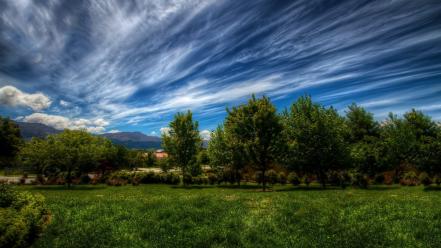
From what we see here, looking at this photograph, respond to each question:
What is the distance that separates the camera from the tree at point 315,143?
121ft

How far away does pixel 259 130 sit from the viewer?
37250mm

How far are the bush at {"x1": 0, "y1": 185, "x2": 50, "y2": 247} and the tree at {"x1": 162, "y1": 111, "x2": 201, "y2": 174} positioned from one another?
3237cm

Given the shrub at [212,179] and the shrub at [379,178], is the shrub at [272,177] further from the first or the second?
the shrub at [379,178]

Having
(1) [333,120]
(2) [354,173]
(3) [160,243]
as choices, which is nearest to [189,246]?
(3) [160,243]

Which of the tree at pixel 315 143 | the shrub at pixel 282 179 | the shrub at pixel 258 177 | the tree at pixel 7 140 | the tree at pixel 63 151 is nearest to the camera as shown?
the tree at pixel 315 143

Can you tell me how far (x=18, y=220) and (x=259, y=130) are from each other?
30.0 metres

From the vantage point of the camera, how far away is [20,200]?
13211 millimetres

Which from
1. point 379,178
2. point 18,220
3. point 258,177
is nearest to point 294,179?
point 258,177

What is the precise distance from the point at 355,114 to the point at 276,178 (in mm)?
27887

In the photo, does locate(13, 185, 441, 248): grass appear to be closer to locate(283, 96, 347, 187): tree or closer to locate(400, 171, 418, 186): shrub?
locate(283, 96, 347, 187): tree

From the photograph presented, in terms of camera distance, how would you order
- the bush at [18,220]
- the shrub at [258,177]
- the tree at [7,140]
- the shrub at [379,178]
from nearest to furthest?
the bush at [18,220], the shrub at [379,178], the shrub at [258,177], the tree at [7,140]

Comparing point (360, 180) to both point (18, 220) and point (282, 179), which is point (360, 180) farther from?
point (18, 220)

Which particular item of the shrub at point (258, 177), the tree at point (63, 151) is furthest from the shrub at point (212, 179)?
the tree at point (63, 151)

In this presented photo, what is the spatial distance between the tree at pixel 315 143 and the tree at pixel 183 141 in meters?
17.0
